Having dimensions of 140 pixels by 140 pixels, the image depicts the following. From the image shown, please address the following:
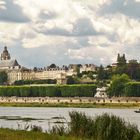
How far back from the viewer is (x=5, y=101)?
133 meters

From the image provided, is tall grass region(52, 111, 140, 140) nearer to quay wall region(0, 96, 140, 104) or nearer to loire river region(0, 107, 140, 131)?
loire river region(0, 107, 140, 131)

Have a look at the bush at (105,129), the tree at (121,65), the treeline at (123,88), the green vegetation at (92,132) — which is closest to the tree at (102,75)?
the tree at (121,65)

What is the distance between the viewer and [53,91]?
135500mm

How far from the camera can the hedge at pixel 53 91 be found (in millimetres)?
129250

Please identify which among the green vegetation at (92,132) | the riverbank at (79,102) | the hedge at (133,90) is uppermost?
the hedge at (133,90)

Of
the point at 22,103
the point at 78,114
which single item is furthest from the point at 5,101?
the point at 78,114

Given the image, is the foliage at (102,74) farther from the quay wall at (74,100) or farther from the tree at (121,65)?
the quay wall at (74,100)

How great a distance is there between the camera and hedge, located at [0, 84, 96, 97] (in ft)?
Result: 424

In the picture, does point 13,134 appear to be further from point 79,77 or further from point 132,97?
point 79,77

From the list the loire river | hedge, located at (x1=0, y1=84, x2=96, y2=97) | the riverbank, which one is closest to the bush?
the loire river

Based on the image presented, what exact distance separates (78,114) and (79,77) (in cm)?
16516

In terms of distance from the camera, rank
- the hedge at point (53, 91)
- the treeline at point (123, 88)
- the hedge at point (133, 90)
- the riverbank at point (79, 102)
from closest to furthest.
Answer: the riverbank at point (79, 102), the hedge at point (133, 90), the treeline at point (123, 88), the hedge at point (53, 91)

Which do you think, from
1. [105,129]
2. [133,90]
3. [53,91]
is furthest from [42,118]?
[53,91]

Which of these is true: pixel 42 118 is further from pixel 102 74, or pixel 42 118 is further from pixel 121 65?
pixel 121 65
